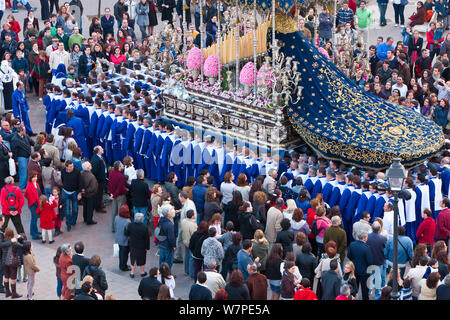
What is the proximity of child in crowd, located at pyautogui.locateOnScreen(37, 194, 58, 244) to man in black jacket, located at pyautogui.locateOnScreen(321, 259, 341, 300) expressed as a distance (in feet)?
19.6

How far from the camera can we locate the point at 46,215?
1972cm

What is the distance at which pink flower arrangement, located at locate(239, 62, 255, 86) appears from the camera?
21547mm

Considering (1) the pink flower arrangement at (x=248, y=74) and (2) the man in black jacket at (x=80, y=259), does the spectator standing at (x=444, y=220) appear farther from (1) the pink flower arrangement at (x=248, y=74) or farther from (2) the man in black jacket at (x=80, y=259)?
(2) the man in black jacket at (x=80, y=259)

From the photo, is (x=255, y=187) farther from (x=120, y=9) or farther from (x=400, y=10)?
(x=400, y=10)

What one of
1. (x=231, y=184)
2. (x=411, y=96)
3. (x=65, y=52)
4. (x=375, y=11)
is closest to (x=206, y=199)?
(x=231, y=184)

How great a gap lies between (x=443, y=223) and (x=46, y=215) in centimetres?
733

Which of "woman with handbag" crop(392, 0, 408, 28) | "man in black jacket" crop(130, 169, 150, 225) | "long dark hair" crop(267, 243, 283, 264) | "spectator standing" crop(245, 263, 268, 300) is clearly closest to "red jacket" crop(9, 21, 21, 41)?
"man in black jacket" crop(130, 169, 150, 225)

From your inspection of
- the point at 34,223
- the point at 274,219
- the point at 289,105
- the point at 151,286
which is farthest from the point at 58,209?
the point at 151,286

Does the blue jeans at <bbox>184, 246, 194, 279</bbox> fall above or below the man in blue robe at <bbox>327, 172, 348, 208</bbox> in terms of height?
below

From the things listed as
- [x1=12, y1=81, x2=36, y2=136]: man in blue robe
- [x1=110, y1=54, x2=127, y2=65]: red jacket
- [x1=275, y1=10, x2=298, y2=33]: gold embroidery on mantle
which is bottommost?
[x1=12, y1=81, x2=36, y2=136]: man in blue robe

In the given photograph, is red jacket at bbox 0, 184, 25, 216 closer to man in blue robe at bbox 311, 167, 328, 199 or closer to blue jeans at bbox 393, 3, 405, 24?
man in blue robe at bbox 311, 167, 328, 199

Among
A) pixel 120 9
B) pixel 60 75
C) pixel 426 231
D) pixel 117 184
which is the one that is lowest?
pixel 426 231

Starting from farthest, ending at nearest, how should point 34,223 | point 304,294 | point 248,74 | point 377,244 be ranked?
1. point 248,74
2. point 34,223
3. point 377,244
4. point 304,294

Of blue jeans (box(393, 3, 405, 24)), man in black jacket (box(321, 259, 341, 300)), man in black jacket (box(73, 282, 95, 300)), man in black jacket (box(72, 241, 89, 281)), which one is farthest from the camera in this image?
blue jeans (box(393, 3, 405, 24))
